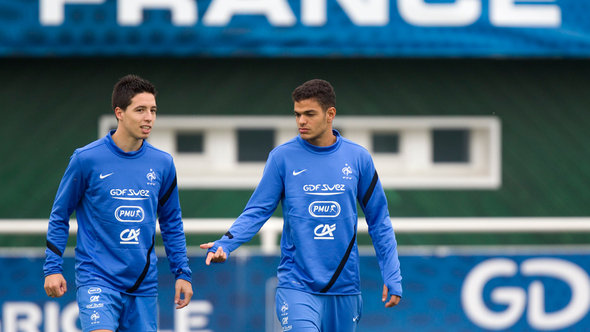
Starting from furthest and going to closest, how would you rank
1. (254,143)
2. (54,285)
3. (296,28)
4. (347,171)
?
(254,143), (296,28), (347,171), (54,285)

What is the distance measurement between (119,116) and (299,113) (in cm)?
94

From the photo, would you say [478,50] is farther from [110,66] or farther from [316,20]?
[110,66]

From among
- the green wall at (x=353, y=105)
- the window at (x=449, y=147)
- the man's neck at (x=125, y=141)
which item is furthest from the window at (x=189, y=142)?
the man's neck at (x=125, y=141)

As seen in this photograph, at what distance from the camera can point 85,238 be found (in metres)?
5.01

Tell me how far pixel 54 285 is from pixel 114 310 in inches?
12.9

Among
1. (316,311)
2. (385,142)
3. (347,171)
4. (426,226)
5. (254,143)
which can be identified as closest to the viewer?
(316,311)

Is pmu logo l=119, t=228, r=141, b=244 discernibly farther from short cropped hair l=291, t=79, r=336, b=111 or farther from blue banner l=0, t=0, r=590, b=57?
blue banner l=0, t=0, r=590, b=57

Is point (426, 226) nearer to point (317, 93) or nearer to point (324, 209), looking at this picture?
point (324, 209)

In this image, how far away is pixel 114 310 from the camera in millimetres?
4980

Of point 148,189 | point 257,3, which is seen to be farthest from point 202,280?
point 257,3

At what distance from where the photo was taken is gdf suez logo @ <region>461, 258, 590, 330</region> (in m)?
7.03

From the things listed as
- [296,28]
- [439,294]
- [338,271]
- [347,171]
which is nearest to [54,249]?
[338,271]

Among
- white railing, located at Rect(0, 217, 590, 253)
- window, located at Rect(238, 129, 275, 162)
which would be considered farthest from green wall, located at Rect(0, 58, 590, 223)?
white railing, located at Rect(0, 217, 590, 253)

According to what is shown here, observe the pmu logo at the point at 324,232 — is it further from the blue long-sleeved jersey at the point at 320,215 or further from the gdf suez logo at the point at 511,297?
the gdf suez logo at the point at 511,297
